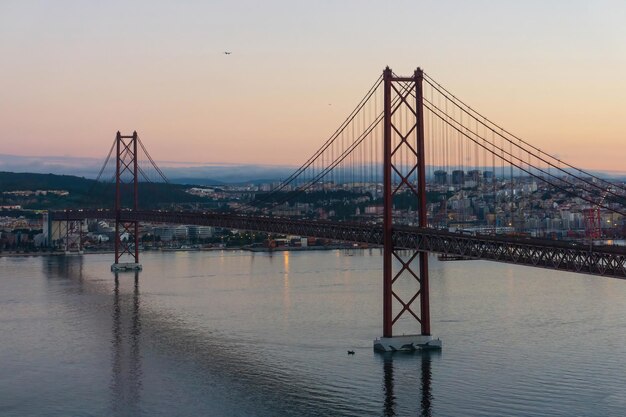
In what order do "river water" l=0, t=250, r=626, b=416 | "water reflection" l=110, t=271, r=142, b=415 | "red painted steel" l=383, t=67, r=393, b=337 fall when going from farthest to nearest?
"red painted steel" l=383, t=67, r=393, b=337
"water reflection" l=110, t=271, r=142, b=415
"river water" l=0, t=250, r=626, b=416

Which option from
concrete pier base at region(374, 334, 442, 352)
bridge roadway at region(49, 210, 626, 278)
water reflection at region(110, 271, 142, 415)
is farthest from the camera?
concrete pier base at region(374, 334, 442, 352)

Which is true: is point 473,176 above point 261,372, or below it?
above

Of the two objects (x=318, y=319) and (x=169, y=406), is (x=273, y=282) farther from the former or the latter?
(x=169, y=406)

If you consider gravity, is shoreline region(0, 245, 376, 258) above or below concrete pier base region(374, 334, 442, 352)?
above

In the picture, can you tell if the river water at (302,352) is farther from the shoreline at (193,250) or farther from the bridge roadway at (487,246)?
the shoreline at (193,250)

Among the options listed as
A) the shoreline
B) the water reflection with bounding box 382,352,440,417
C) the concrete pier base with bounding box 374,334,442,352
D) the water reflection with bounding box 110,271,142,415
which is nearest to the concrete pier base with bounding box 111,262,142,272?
the water reflection with bounding box 110,271,142,415

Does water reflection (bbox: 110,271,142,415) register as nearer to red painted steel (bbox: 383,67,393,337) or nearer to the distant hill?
red painted steel (bbox: 383,67,393,337)

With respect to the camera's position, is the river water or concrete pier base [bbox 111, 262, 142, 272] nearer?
the river water

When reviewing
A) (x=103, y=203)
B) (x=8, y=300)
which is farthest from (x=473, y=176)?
(x=8, y=300)
